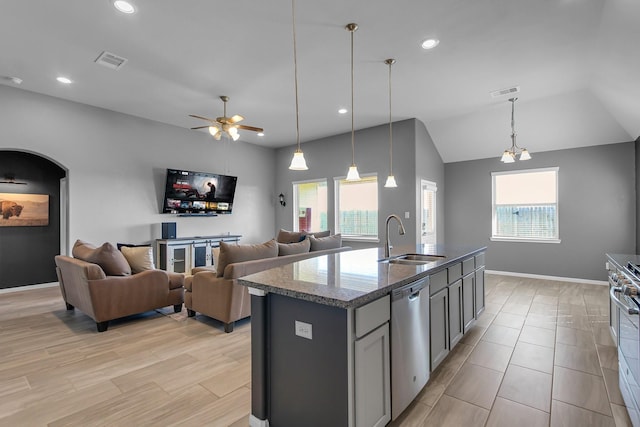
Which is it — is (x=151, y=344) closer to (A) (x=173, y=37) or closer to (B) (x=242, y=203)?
(A) (x=173, y=37)

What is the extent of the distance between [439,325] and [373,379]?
3.38ft

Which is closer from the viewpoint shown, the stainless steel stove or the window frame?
the stainless steel stove

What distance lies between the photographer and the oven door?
169cm

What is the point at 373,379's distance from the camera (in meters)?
1.64

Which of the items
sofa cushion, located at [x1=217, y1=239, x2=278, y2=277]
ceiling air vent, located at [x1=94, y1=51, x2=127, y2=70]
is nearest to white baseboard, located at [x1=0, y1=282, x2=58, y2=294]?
ceiling air vent, located at [x1=94, y1=51, x2=127, y2=70]

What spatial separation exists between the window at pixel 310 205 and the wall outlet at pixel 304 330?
5730 millimetres

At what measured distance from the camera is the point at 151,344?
3.06 meters

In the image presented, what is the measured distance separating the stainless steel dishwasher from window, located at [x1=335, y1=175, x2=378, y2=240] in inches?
172

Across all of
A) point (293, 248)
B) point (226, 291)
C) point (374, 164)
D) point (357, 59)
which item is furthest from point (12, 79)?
point (374, 164)

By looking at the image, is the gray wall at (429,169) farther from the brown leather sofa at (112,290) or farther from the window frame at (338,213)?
the brown leather sofa at (112,290)

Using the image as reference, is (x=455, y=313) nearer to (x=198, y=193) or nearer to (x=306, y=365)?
(x=306, y=365)

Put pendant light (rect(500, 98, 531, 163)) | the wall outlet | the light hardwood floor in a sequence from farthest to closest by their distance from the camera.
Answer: pendant light (rect(500, 98, 531, 163)) → the light hardwood floor → the wall outlet

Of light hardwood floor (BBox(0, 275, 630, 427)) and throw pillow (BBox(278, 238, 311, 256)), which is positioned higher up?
throw pillow (BBox(278, 238, 311, 256))

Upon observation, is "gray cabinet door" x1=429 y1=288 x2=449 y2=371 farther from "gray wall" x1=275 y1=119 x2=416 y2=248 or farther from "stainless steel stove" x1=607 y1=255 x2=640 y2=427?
"gray wall" x1=275 y1=119 x2=416 y2=248
